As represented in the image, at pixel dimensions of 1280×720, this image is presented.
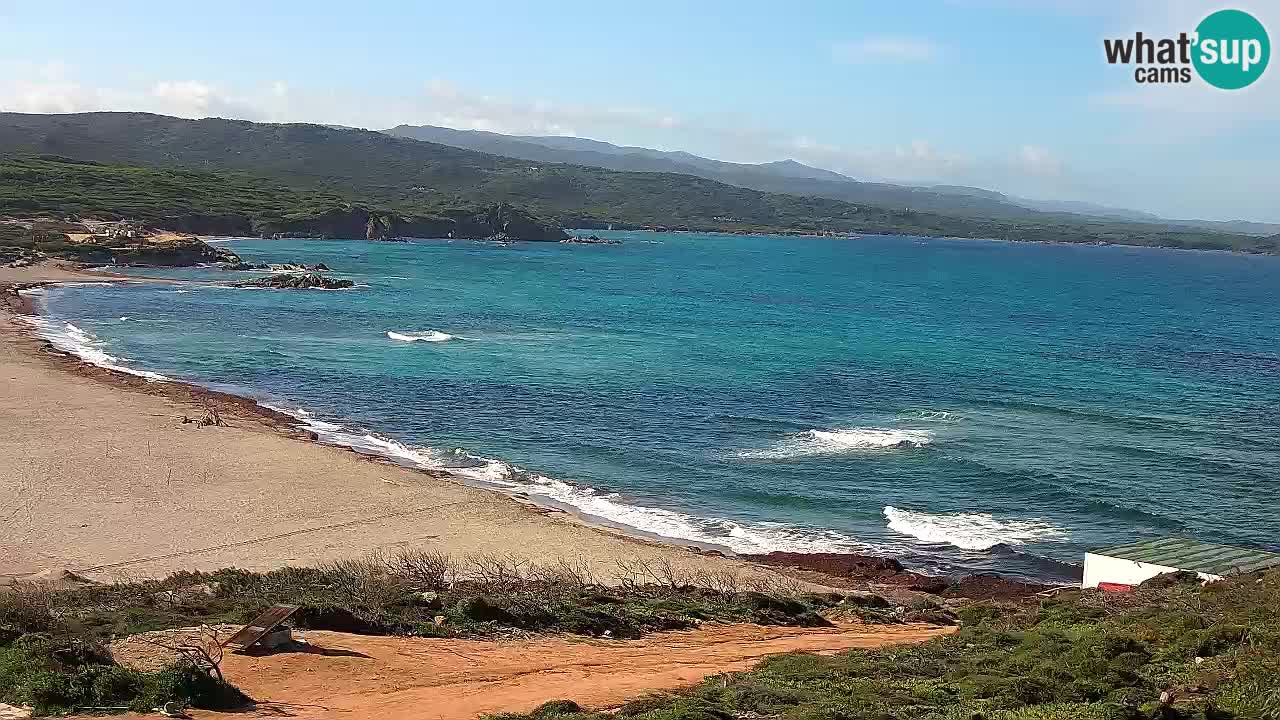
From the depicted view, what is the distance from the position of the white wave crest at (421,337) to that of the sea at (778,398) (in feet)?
0.66

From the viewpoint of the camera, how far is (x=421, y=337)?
6719 centimetres

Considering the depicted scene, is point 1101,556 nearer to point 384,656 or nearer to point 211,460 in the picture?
point 384,656

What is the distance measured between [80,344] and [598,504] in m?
37.9

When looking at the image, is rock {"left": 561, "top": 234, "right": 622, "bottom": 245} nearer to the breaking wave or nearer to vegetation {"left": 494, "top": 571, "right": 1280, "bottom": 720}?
the breaking wave

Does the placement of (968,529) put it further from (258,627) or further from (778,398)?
(258,627)

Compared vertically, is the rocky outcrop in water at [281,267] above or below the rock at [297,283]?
above

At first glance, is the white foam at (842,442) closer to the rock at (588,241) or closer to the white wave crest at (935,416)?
the white wave crest at (935,416)

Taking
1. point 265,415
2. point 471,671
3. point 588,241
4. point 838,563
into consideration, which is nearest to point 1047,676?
point 471,671

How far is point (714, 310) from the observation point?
90.8 metres

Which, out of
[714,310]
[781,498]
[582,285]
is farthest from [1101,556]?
[582,285]

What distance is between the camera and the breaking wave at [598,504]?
103 ft

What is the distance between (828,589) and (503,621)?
378 inches

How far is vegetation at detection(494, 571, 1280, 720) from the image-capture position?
13.3 meters

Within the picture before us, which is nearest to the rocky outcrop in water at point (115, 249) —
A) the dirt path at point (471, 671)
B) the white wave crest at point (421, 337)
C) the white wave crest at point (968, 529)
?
the white wave crest at point (421, 337)
